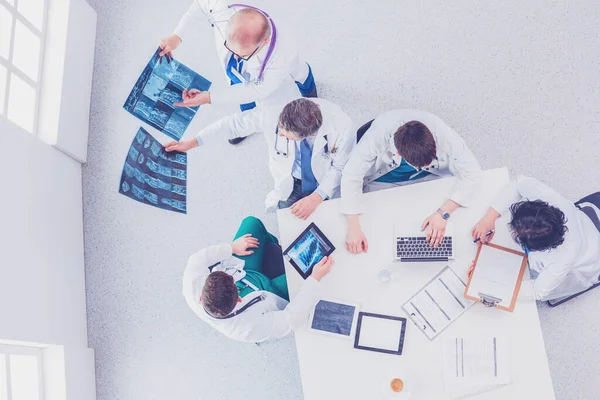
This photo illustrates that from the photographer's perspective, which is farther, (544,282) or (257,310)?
(257,310)

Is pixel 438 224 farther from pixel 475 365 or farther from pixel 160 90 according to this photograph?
pixel 160 90

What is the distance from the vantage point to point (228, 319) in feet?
7.20

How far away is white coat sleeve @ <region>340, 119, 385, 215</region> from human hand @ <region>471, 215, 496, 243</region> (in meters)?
0.48

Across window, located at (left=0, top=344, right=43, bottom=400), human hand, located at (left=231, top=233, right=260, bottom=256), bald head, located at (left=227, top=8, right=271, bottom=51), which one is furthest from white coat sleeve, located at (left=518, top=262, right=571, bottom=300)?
window, located at (left=0, top=344, right=43, bottom=400)

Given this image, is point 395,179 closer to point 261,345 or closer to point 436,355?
point 436,355

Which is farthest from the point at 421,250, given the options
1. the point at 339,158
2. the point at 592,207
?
the point at 592,207

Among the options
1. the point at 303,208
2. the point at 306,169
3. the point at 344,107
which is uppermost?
the point at 344,107

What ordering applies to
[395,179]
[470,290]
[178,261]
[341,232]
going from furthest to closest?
1. [178,261]
2. [395,179]
3. [341,232]
4. [470,290]

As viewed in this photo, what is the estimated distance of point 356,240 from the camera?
225 centimetres

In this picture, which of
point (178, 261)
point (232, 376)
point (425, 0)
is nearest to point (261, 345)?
point (232, 376)

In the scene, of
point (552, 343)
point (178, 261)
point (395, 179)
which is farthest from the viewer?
point (178, 261)

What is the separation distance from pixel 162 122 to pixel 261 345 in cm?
128

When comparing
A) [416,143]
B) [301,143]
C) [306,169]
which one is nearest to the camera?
A: [416,143]

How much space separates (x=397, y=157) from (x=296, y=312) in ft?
2.56
